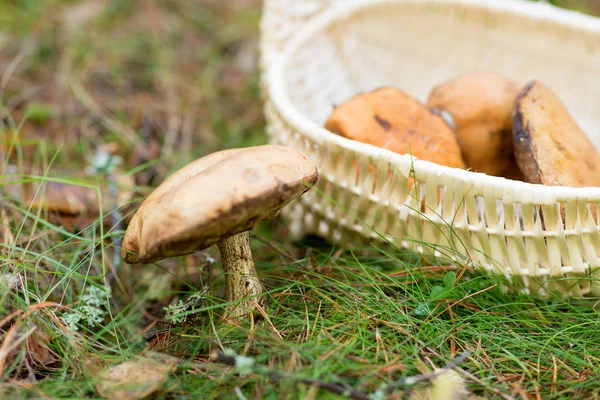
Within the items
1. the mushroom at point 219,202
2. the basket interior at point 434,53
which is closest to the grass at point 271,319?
the mushroom at point 219,202

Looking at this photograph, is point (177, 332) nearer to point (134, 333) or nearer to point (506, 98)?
point (134, 333)

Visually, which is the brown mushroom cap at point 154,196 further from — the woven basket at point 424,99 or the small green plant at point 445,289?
the small green plant at point 445,289

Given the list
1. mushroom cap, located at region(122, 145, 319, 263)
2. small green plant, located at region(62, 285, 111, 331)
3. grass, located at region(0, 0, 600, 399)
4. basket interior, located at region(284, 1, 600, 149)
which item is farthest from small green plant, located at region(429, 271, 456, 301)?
basket interior, located at region(284, 1, 600, 149)

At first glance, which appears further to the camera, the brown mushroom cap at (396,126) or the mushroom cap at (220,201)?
the brown mushroom cap at (396,126)

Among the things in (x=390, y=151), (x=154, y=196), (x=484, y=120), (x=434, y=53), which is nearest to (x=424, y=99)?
(x=434, y=53)

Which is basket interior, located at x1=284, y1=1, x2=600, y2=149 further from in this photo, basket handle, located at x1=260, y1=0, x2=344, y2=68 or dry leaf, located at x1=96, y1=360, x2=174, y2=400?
dry leaf, located at x1=96, y1=360, x2=174, y2=400

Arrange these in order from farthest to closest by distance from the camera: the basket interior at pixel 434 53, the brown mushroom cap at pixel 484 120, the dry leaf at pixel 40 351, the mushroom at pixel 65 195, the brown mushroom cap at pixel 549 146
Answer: the basket interior at pixel 434 53
the mushroom at pixel 65 195
the brown mushroom cap at pixel 484 120
the brown mushroom cap at pixel 549 146
the dry leaf at pixel 40 351
